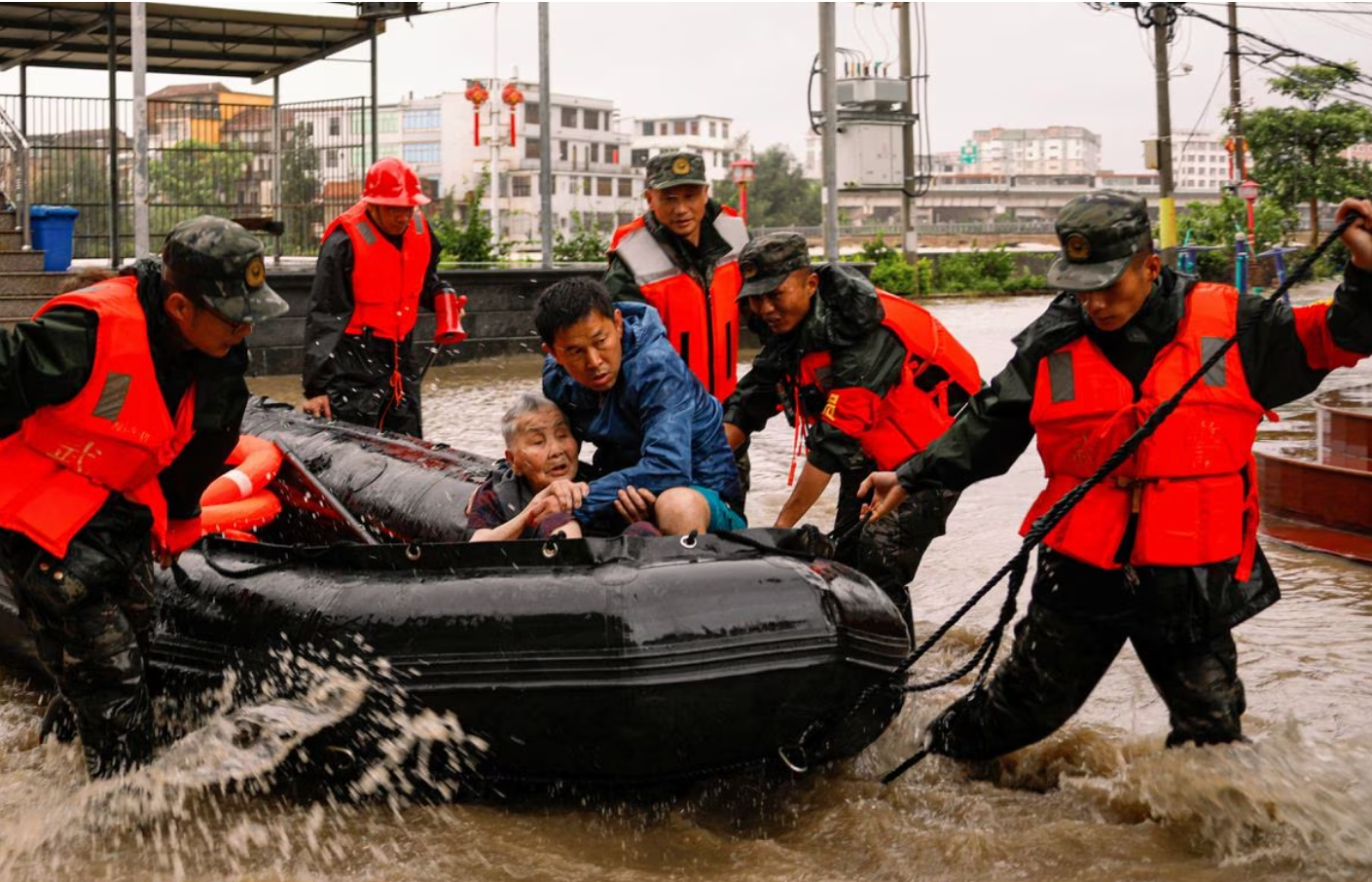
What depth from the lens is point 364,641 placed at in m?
4.18

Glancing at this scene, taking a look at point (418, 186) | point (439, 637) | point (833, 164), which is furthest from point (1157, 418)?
point (833, 164)

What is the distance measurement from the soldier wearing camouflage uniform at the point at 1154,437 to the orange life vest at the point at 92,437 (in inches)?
81.3

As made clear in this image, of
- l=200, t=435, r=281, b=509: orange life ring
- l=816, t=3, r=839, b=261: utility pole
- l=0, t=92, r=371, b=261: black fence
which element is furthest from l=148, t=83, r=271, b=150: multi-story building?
l=200, t=435, r=281, b=509: orange life ring

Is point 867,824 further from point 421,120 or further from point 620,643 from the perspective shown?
point 421,120

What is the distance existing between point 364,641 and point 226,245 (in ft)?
3.57

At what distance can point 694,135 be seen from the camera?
110 m

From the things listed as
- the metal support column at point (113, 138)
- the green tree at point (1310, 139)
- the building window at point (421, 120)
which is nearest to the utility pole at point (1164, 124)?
the green tree at point (1310, 139)

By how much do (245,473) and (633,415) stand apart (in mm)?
1562

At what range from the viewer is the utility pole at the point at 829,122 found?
46.6ft

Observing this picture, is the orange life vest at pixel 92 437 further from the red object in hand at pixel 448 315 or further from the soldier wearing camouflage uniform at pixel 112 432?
the red object in hand at pixel 448 315

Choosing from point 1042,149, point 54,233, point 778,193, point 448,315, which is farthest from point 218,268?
point 1042,149

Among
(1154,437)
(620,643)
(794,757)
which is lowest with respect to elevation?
(794,757)

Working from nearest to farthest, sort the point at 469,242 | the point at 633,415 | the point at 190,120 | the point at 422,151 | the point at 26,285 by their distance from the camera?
the point at 633,415 → the point at 26,285 → the point at 190,120 → the point at 469,242 → the point at 422,151

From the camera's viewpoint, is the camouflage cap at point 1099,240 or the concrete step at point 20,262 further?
the concrete step at point 20,262
